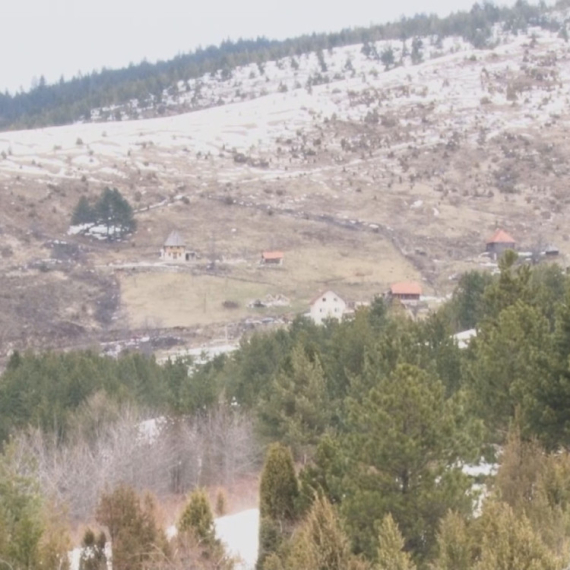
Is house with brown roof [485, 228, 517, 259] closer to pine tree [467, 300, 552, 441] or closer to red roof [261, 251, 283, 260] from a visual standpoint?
red roof [261, 251, 283, 260]

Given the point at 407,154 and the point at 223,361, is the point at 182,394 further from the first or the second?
the point at 407,154

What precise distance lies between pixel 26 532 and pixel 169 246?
58.0 meters

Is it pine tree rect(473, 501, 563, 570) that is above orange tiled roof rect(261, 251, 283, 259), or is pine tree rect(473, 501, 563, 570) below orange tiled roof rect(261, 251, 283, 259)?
above

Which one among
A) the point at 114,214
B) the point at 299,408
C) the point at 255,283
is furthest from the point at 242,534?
the point at 114,214

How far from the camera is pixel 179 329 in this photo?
5741 centimetres

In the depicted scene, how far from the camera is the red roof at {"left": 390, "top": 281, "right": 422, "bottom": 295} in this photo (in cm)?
6081

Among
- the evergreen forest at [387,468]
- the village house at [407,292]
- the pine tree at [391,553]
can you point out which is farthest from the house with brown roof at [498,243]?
the pine tree at [391,553]

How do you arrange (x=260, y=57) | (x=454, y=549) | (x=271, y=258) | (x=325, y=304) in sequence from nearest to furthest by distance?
(x=454, y=549)
(x=325, y=304)
(x=271, y=258)
(x=260, y=57)

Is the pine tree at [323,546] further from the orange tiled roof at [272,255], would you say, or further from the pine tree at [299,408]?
the orange tiled roof at [272,255]

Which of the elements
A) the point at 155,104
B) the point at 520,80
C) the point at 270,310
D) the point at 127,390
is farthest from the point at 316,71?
the point at 127,390

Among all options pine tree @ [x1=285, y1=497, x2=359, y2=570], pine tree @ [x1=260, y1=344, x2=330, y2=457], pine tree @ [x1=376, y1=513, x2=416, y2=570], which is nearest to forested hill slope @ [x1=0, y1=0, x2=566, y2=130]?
pine tree @ [x1=260, y1=344, x2=330, y2=457]

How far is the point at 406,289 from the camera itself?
61.1m

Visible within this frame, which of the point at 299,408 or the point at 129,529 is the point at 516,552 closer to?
the point at 129,529

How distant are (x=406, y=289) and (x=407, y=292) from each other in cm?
35
